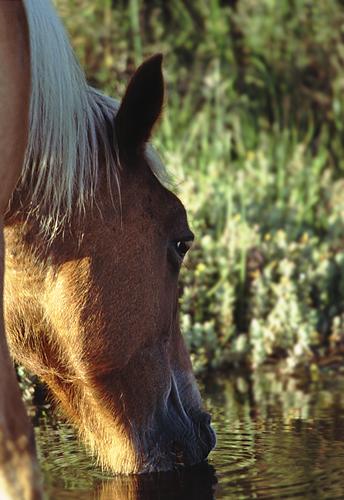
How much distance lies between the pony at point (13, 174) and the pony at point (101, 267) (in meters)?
0.28

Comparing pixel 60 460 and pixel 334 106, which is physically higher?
pixel 334 106

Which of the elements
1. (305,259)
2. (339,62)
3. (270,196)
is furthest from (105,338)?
(339,62)

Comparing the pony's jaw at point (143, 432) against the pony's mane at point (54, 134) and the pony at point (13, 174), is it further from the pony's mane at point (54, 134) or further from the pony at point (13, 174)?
the pony at point (13, 174)

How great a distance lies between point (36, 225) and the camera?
3025 mm

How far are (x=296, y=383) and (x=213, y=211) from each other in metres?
1.32

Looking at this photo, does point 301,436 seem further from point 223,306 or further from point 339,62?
point 339,62


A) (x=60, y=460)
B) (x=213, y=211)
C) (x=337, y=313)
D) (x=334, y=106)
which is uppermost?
(x=334, y=106)

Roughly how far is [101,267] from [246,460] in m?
0.79

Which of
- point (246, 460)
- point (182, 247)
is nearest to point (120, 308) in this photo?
point (182, 247)

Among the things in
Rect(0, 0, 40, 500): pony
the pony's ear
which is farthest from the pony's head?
Rect(0, 0, 40, 500): pony

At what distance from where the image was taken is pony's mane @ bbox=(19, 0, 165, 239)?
9.67 feet

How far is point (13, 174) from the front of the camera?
2.66 metres

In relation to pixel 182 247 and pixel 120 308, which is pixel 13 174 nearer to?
pixel 120 308

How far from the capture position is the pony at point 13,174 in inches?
96.0
